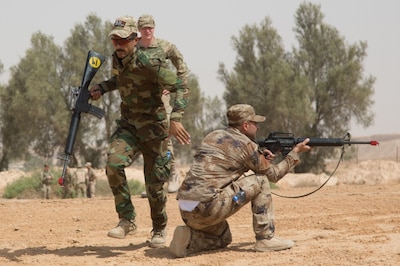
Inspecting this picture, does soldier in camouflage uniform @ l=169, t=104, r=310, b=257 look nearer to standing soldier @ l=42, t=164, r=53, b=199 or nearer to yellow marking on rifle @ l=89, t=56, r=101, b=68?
yellow marking on rifle @ l=89, t=56, r=101, b=68

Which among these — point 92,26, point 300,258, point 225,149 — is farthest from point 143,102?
point 92,26

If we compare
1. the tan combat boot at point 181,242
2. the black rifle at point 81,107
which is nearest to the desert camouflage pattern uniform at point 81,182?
the black rifle at point 81,107

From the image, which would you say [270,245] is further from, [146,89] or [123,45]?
[123,45]

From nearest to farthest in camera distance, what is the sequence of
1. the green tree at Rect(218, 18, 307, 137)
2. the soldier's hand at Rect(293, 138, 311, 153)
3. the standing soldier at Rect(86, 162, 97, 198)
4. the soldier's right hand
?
the soldier's hand at Rect(293, 138, 311, 153) → the soldier's right hand → the standing soldier at Rect(86, 162, 97, 198) → the green tree at Rect(218, 18, 307, 137)

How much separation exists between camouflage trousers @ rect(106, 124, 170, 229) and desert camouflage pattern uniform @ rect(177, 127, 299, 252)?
731 mm

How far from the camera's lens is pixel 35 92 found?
3762 centimetres

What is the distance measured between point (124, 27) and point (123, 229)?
6.14ft

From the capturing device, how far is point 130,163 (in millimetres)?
6453

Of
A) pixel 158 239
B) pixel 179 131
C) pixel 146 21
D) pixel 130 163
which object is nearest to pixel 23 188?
pixel 146 21

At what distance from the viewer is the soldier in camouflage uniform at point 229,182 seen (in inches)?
228

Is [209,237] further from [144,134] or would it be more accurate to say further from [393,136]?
[393,136]

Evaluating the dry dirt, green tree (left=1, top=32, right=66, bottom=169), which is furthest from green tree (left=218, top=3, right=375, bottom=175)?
the dry dirt

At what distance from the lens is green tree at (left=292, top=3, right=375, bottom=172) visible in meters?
37.1

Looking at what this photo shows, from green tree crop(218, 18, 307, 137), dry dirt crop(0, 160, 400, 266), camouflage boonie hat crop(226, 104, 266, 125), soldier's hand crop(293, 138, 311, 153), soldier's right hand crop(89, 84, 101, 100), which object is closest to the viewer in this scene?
dry dirt crop(0, 160, 400, 266)
